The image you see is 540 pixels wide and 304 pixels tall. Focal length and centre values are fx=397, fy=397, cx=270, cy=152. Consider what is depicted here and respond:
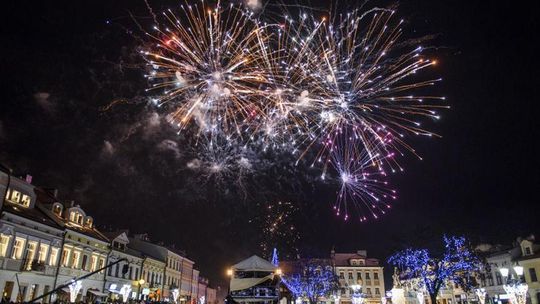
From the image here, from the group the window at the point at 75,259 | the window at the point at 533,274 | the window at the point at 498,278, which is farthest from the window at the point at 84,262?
the window at the point at 498,278

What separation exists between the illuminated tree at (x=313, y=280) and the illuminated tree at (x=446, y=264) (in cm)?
2087

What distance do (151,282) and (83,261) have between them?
17374mm

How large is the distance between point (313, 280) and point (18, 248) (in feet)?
134

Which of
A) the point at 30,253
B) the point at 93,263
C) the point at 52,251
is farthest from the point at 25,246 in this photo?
Result: the point at 93,263

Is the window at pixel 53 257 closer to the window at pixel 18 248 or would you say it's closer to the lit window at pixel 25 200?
the window at pixel 18 248

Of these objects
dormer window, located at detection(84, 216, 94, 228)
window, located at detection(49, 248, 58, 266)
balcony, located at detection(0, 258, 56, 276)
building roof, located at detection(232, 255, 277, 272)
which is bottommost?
balcony, located at detection(0, 258, 56, 276)

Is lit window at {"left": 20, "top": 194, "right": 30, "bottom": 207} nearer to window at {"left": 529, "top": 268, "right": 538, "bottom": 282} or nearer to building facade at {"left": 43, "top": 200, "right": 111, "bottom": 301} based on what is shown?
building facade at {"left": 43, "top": 200, "right": 111, "bottom": 301}

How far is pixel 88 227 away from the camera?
3841 centimetres

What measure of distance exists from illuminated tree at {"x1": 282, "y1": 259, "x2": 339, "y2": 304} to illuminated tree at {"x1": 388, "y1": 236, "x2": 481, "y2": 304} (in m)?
20.9

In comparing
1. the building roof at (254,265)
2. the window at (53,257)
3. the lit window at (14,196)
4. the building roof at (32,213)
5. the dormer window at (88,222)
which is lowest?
the building roof at (254,265)

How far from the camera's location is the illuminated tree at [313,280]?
5775 centimetres

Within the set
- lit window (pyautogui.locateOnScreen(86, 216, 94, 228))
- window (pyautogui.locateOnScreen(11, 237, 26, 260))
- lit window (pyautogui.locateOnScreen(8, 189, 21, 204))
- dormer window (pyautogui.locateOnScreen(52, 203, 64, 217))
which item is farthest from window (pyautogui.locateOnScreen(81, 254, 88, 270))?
lit window (pyautogui.locateOnScreen(8, 189, 21, 204))

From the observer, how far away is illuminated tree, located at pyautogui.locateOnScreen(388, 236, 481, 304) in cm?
3816

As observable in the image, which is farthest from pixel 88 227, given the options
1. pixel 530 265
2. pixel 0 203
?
pixel 530 265
